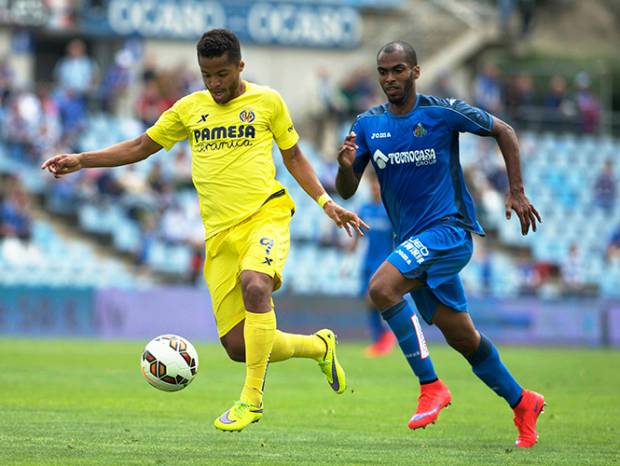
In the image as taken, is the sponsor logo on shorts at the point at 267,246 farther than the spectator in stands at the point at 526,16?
No

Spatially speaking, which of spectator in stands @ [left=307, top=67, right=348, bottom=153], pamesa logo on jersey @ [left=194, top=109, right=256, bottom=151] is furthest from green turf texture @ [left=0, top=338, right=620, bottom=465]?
spectator in stands @ [left=307, top=67, right=348, bottom=153]

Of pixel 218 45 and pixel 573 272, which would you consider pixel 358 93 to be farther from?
pixel 218 45

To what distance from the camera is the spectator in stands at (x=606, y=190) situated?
98.4 ft

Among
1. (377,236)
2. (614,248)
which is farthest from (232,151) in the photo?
(614,248)

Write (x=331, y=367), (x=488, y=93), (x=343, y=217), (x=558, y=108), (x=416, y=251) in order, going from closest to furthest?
1. (x=343, y=217)
2. (x=416, y=251)
3. (x=331, y=367)
4. (x=488, y=93)
5. (x=558, y=108)

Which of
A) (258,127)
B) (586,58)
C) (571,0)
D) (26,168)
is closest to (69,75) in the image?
(26,168)

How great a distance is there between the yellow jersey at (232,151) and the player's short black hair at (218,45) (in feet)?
1.30

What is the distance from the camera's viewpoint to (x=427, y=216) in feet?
29.6

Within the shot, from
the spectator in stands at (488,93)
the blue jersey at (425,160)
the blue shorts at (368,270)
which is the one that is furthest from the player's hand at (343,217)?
the spectator in stands at (488,93)

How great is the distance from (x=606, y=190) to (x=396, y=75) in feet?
72.5

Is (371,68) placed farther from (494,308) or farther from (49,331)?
(49,331)

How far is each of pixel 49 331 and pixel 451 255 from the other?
47.2 ft

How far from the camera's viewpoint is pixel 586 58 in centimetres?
4872

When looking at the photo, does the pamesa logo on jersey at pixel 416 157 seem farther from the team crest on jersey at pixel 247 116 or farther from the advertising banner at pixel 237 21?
the advertising banner at pixel 237 21
